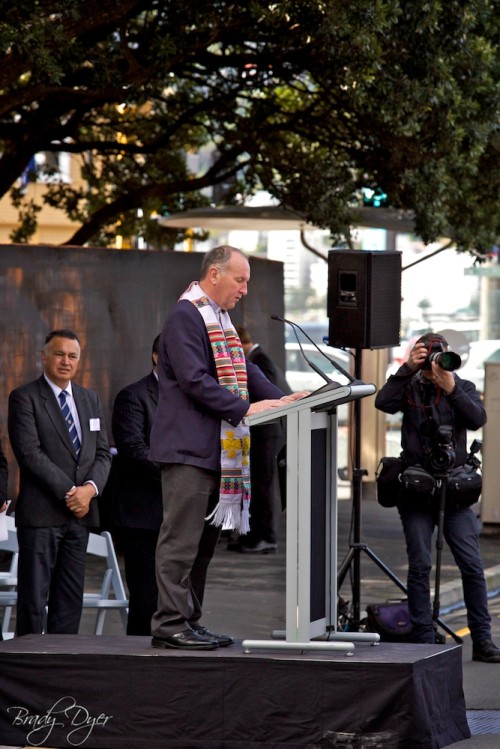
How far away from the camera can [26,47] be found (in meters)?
11.3

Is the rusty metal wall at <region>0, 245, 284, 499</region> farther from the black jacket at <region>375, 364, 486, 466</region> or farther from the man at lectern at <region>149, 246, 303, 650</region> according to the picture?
the man at lectern at <region>149, 246, 303, 650</region>

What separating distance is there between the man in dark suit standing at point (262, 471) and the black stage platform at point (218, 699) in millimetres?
6458

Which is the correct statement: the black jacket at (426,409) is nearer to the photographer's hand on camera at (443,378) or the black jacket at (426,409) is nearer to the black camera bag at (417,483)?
the photographer's hand on camera at (443,378)

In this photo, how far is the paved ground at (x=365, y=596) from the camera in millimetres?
8062

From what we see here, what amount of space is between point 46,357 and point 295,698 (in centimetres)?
276

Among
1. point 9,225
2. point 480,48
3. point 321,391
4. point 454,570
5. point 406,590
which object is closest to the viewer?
point 321,391

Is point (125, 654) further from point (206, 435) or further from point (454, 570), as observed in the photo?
point (454, 570)

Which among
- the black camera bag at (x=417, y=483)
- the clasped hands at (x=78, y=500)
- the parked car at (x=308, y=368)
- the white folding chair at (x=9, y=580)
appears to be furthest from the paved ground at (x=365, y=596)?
the parked car at (x=308, y=368)

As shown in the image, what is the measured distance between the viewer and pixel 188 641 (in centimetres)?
666

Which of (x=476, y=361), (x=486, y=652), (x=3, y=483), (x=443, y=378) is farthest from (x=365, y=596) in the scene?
(x=476, y=361)

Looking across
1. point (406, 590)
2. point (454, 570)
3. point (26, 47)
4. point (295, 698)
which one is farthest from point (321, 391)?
point (454, 570)

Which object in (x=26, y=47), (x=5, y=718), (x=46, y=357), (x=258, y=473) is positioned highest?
(x=26, y=47)

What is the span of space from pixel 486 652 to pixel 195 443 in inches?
130

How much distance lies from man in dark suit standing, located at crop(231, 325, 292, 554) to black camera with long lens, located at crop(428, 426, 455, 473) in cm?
420
